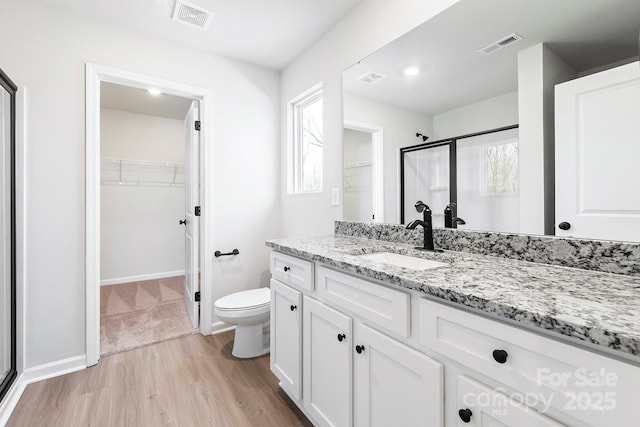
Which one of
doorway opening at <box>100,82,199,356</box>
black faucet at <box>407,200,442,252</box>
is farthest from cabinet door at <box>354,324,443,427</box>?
doorway opening at <box>100,82,199,356</box>

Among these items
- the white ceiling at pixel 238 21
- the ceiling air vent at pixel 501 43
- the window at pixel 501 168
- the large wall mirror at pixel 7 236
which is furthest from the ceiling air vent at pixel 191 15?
the window at pixel 501 168

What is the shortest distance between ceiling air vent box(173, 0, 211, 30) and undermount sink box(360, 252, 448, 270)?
198cm

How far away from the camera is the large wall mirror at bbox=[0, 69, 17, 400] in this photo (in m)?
1.67

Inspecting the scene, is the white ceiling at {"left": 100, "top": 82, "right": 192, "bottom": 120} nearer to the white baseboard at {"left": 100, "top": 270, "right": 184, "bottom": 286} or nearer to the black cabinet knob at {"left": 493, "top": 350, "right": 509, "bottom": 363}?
the white baseboard at {"left": 100, "top": 270, "right": 184, "bottom": 286}

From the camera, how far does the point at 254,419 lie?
1.53 m

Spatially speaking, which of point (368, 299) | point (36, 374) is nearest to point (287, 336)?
point (368, 299)

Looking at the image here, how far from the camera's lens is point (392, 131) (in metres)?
1.78

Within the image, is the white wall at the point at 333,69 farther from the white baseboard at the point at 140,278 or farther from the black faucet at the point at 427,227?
the white baseboard at the point at 140,278

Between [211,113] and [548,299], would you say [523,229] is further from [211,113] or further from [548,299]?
[211,113]

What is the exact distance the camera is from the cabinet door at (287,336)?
4.89 feet

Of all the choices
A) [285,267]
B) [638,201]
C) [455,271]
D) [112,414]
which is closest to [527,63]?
[638,201]

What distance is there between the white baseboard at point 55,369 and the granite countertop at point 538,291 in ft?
6.52

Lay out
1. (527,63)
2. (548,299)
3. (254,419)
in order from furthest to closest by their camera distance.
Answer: (254,419) → (527,63) → (548,299)

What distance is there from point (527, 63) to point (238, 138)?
85.0 inches
